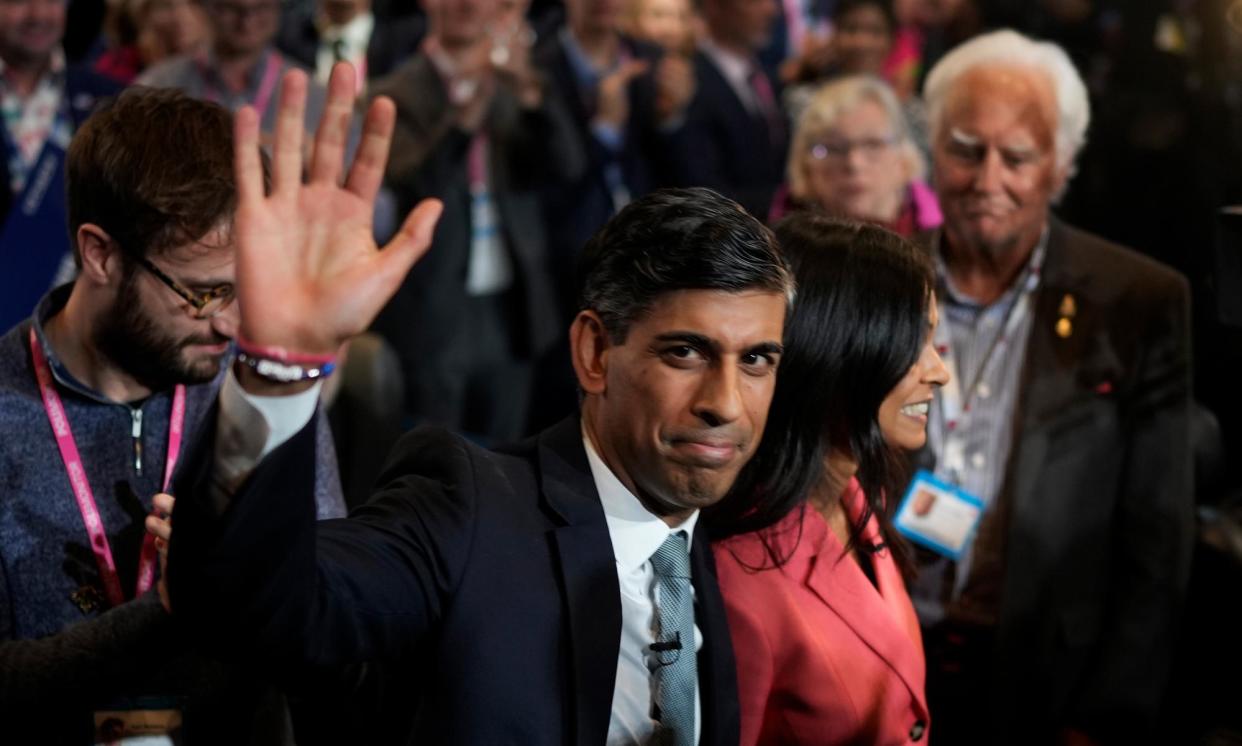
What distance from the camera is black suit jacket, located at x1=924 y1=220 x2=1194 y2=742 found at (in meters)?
3.18

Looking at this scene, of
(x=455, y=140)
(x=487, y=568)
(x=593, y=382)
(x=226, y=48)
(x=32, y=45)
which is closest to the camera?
(x=487, y=568)

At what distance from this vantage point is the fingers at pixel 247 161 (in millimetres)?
1499

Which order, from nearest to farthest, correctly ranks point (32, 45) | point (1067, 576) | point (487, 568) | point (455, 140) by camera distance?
point (487, 568) → point (1067, 576) → point (32, 45) → point (455, 140)

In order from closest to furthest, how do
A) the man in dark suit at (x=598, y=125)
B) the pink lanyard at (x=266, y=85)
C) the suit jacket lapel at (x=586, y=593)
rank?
1. the suit jacket lapel at (x=586, y=593)
2. the pink lanyard at (x=266, y=85)
3. the man in dark suit at (x=598, y=125)

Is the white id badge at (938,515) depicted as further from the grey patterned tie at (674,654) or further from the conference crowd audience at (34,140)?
the conference crowd audience at (34,140)

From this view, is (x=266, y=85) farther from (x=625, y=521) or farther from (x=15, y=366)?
(x=625, y=521)

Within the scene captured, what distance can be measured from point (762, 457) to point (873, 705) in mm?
443

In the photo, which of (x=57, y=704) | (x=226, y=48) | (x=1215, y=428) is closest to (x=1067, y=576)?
(x=1215, y=428)

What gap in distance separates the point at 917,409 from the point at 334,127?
1.36 meters

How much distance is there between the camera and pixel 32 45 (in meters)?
4.59

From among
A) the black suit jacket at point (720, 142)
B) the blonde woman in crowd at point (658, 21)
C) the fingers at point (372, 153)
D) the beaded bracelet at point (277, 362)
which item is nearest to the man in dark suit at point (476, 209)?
the black suit jacket at point (720, 142)

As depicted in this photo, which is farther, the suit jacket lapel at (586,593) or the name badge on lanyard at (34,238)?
the name badge on lanyard at (34,238)

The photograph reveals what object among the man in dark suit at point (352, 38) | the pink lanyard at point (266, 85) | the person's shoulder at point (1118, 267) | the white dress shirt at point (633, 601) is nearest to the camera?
the white dress shirt at point (633, 601)

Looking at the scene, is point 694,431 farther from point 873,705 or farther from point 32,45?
point 32,45
